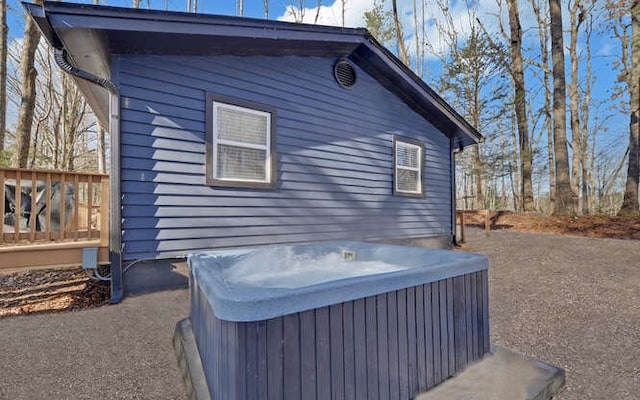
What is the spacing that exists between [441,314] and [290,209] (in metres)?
3.13

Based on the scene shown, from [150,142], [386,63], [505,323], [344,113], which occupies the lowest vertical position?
[505,323]

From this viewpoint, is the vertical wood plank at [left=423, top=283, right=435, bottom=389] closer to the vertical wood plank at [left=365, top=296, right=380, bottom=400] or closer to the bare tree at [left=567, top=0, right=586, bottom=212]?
the vertical wood plank at [left=365, top=296, right=380, bottom=400]

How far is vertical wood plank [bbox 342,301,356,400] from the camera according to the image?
151 centimetres

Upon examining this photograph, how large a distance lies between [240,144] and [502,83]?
38.6 ft

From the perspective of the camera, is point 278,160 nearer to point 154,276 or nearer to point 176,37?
point 176,37

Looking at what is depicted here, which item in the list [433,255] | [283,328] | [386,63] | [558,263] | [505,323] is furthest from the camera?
[386,63]

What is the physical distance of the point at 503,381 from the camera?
2000mm

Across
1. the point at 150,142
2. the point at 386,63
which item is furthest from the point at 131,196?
the point at 386,63

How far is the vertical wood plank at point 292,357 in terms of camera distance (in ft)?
4.40

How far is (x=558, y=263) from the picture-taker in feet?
17.2

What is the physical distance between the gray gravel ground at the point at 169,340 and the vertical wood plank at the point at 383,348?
4.09ft

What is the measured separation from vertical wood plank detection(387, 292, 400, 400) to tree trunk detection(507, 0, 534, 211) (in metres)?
12.0

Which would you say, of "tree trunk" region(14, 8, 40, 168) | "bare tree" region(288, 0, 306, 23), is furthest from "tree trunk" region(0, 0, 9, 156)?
"bare tree" region(288, 0, 306, 23)

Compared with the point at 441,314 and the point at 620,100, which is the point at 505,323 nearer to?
the point at 441,314
